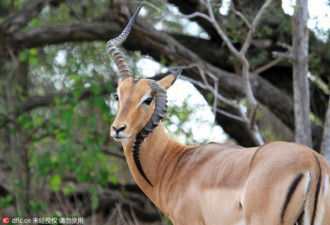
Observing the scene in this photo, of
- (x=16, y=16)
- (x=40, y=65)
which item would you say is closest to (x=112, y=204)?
(x=40, y=65)

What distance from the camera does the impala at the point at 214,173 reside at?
405 cm

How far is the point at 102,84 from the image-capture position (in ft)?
34.1

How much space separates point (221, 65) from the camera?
35.1 feet

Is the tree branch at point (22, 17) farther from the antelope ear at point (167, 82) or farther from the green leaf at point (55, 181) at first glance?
the antelope ear at point (167, 82)

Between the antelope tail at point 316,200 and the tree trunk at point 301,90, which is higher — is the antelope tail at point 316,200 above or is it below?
above

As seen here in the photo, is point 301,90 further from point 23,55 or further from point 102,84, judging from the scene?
point 23,55

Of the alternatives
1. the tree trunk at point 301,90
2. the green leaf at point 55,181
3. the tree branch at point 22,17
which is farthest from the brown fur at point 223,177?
the green leaf at point 55,181

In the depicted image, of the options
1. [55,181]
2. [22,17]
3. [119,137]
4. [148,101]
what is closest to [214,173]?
[119,137]

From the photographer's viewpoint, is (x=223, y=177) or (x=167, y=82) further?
(x=167, y=82)

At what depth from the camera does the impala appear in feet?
13.3

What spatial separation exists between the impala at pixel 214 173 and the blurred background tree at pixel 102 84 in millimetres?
2990

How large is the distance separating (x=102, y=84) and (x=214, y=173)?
5.79 metres

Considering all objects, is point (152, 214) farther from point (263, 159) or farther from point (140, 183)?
point (263, 159)

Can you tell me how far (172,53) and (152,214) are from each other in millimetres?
3415
